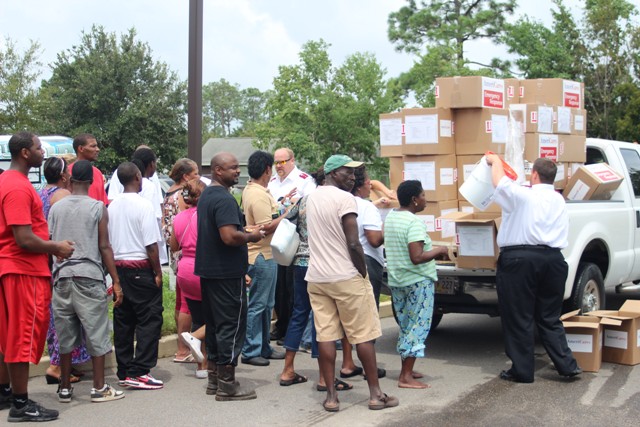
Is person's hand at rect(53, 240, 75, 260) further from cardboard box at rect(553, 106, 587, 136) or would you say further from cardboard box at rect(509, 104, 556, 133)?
cardboard box at rect(553, 106, 587, 136)

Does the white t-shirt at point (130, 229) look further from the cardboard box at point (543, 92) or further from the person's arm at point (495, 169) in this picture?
the cardboard box at point (543, 92)

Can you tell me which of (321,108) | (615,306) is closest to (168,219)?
(615,306)

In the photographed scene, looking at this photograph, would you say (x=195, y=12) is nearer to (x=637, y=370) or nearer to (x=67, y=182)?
(x=67, y=182)

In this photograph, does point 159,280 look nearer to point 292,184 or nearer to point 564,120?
point 292,184

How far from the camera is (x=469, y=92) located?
7539 millimetres

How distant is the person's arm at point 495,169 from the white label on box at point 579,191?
1904 millimetres

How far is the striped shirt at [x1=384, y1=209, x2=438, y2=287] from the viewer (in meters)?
6.46

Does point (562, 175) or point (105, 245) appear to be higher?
point (562, 175)

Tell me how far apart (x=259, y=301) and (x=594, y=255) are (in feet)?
11.7

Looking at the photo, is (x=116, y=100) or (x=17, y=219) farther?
(x=116, y=100)

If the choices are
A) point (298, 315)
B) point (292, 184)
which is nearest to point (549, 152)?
point (292, 184)

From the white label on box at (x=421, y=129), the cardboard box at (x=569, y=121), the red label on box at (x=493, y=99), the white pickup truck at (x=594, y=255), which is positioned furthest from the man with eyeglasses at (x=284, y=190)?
the cardboard box at (x=569, y=121)

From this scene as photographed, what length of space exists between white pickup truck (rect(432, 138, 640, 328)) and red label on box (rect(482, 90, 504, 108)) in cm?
118

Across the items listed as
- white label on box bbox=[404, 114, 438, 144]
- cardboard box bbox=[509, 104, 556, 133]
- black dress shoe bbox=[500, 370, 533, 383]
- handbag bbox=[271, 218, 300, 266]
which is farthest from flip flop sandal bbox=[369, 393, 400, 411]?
cardboard box bbox=[509, 104, 556, 133]
